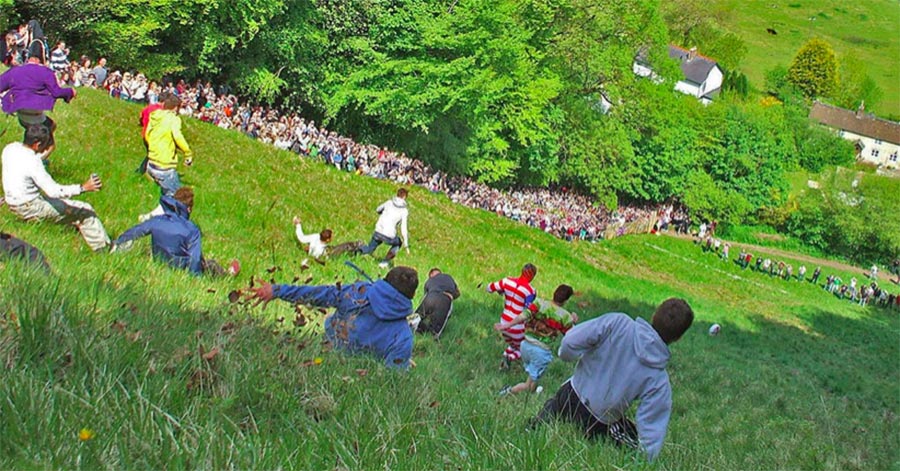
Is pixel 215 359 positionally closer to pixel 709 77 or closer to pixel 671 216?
pixel 671 216

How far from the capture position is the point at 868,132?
13650cm

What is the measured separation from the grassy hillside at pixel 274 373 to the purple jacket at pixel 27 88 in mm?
2039

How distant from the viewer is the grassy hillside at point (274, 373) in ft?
11.5

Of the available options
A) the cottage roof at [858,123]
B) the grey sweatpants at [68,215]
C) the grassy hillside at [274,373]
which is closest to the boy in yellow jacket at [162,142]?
the grassy hillside at [274,373]

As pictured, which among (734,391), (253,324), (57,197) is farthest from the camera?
(734,391)

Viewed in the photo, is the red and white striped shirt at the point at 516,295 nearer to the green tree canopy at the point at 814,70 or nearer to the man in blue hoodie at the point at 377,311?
the man in blue hoodie at the point at 377,311

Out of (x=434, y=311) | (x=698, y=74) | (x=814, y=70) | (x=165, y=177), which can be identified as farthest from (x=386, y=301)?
(x=814, y=70)

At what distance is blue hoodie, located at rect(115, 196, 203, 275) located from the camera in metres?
9.10

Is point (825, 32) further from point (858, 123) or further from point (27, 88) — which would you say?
point (27, 88)

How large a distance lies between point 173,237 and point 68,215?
1555 millimetres

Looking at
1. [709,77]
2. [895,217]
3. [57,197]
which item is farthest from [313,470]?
[709,77]

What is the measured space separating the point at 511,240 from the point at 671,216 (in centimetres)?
4321

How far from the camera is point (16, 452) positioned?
2996 mm

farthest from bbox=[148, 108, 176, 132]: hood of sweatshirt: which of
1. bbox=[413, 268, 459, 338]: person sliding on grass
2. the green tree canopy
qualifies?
the green tree canopy
